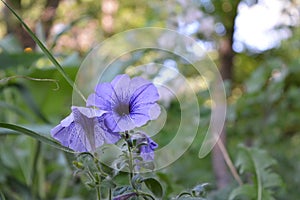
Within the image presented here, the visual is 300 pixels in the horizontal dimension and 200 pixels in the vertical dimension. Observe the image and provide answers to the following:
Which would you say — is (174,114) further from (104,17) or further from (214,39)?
(104,17)

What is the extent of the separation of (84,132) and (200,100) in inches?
25.4

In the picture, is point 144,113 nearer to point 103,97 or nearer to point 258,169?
point 103,97

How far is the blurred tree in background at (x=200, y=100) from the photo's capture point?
2.52ft

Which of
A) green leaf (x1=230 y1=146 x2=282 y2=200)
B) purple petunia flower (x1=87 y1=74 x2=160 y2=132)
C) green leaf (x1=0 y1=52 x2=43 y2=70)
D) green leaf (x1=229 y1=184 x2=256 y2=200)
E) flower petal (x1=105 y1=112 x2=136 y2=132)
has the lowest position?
flower petal (x1=105 y1=112 x2=136 y2=132)

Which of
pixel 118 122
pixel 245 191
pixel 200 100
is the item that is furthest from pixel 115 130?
pixel 200 100

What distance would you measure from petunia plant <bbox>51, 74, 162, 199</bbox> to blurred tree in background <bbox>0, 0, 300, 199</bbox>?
0.67 feet

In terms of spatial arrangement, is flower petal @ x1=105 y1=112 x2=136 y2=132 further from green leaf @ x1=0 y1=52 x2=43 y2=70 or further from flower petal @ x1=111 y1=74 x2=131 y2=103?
green leaf @ x1=0 y1=52 x2=43 y2=70

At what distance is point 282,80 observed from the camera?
40.8 inches

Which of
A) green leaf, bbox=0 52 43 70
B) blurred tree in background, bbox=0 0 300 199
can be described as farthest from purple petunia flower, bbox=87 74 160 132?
green leaf, bbox=0 52 43 70

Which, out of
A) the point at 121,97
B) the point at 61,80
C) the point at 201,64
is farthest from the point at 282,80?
the point at 121,97

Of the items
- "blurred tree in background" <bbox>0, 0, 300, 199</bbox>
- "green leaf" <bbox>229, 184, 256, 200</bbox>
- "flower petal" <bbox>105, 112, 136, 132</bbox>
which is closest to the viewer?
"flower petal" <bbox>105, 112, 136, 132</bbox>

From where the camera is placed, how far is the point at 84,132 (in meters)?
0.34

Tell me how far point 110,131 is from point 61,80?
1.71 ft

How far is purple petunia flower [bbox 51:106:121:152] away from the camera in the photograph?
343 mm
